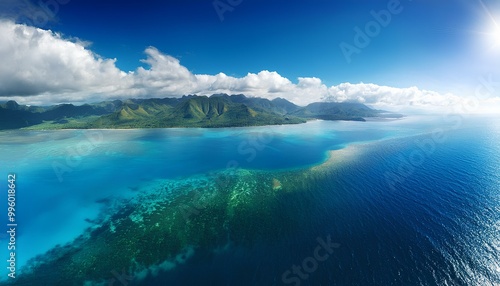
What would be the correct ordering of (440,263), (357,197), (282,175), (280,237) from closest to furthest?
(440,263) → (280,237) → (357,197) → (282,175)

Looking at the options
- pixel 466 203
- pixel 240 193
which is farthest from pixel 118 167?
pixel 466 203

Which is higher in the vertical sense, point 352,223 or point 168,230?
point 352,223

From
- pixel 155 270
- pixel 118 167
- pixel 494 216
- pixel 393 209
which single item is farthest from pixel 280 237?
pixel 118 167

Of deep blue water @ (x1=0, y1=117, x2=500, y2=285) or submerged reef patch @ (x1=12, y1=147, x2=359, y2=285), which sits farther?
submerged reef patch @ (x1=12, y1=147, x2=359, y2=285)

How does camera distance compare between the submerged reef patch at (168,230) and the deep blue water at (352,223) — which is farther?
the submerged reef patch at (168,230)

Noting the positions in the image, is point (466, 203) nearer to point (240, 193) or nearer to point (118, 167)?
point (240, 193)

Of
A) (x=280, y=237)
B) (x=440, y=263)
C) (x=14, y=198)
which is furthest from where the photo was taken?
(x=14, y=198)

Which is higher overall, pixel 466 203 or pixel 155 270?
pixel 466 203

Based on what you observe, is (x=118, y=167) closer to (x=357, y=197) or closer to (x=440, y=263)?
(x=357, y=197)

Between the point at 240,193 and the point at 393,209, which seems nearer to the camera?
the point at 393,209
